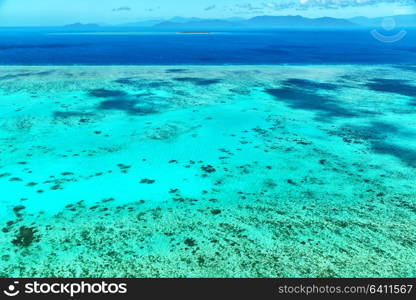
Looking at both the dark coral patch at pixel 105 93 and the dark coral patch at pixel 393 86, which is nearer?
the dark coral patch at pixel 105 93

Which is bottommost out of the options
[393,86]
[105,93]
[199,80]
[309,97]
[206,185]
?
[206,185]

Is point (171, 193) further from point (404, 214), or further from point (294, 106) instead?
point (294, 106)

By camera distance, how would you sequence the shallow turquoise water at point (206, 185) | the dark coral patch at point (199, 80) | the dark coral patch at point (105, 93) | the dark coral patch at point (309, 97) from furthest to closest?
the dark coral patch at point (199, 80), the dark coral patch at point (105, 93), the dark coral patch at point (309, 97), the shallow turquoise water at point (206, 185)

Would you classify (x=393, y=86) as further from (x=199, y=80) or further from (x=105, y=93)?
(x=105, y=93)

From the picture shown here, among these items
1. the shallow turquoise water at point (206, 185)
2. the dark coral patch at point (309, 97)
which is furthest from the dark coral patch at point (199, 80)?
the dark coral patch at point (309, 97)

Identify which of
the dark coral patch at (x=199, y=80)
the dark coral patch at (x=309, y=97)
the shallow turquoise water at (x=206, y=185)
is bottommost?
the shallow turquoise water at (x=206, y=185)

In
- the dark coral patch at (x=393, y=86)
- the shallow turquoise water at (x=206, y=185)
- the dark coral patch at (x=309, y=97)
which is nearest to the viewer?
the shallow turquoise water at (x=206, y=185)

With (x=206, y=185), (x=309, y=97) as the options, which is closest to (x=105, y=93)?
(x=309, y=97)

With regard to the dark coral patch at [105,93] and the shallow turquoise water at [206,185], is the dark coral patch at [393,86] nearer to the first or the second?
the shallow turquoise water at [206,185]
